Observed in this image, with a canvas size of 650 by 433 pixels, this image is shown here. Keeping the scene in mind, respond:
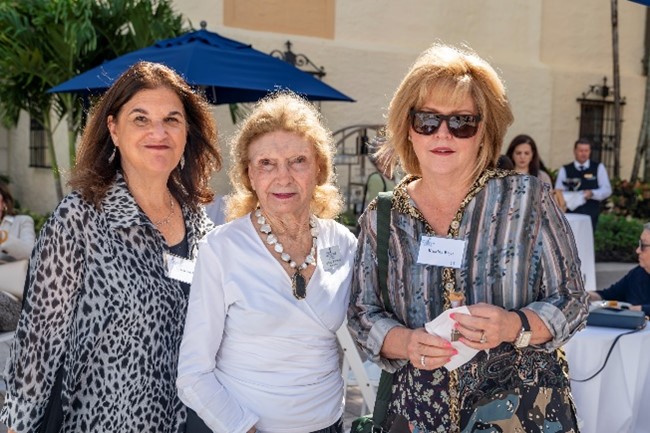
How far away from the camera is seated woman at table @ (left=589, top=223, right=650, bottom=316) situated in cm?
541

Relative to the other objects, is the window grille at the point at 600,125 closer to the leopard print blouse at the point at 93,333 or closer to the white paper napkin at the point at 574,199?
the white paper napkin at the point at 574,199

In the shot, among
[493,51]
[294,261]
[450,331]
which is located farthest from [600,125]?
[450,331]

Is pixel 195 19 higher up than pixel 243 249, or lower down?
higher up

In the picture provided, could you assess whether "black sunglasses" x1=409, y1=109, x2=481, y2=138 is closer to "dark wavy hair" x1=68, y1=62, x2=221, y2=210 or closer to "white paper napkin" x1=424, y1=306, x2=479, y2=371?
"white paper napkin" x1=424, y1=306, x2=479, y2=371

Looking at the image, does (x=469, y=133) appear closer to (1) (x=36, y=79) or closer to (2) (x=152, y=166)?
(2) (x=152, y=166)

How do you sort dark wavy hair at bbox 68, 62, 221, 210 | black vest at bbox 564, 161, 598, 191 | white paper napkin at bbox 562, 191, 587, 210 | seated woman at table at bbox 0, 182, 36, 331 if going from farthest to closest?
black vest at bbox 564, 161, 598, 191
white paper napkin at bbox 562, 191, 587, 210
seated woman at table at bbox 0, 182, 36, 331
dark wavy hair at bbox 68, 62, 221, 210

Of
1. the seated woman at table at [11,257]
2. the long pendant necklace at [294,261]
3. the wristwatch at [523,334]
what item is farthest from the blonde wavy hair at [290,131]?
the seated woman at table at [11,257]

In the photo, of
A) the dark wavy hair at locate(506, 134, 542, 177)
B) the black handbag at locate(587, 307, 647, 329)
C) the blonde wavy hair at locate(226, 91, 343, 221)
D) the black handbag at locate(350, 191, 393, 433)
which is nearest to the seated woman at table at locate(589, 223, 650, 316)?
the black handbag at locate(587, 307, 647, 329)

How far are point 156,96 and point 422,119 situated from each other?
87 cm

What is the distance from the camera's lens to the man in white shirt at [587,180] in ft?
37.6

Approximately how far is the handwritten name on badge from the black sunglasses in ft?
0.95

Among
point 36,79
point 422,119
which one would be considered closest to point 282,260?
point 422,119

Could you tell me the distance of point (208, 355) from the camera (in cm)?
230

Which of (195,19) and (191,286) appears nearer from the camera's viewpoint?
(191,286)
